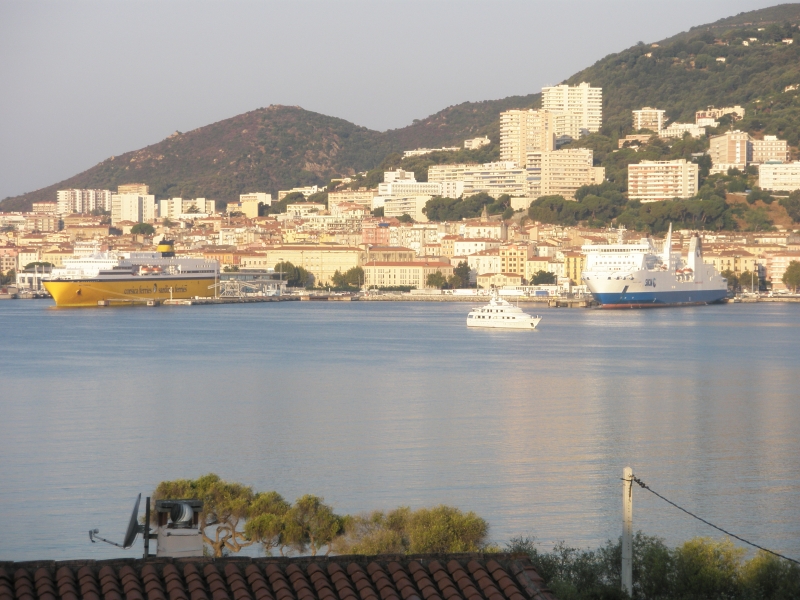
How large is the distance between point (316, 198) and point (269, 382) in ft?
160

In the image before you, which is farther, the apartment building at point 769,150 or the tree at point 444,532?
the apartment building at point 769,150

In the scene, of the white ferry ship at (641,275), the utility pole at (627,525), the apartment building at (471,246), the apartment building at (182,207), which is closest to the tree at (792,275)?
the white ferry ship at (641,275)

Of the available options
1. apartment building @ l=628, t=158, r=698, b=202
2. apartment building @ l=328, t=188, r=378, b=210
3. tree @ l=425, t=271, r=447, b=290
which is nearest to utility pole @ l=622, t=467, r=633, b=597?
tree @ l=425, t=271, r=447, b=290

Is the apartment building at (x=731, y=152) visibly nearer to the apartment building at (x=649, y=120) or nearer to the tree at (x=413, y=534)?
the apartment building at (x=649, y=120)

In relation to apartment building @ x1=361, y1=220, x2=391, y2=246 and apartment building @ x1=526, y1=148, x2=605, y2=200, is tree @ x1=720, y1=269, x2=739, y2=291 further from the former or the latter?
apartment building @ x1=361, y1=220, x2=391, y2=246

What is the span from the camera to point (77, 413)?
1084 cm

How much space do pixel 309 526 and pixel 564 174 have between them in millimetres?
43191

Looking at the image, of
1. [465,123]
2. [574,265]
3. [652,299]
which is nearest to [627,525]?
[652,299]

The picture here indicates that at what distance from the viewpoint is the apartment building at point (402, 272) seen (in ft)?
134

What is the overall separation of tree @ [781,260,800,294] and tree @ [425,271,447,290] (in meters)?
9.83

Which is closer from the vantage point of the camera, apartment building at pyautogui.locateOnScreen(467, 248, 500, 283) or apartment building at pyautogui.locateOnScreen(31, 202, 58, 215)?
apartment building at pyautogui.locateOnScreen(467, 248, 500, 283)

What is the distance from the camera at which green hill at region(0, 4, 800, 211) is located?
2205 inches

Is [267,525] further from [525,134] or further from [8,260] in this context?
[525,134]

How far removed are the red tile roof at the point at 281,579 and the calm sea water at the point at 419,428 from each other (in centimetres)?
314
